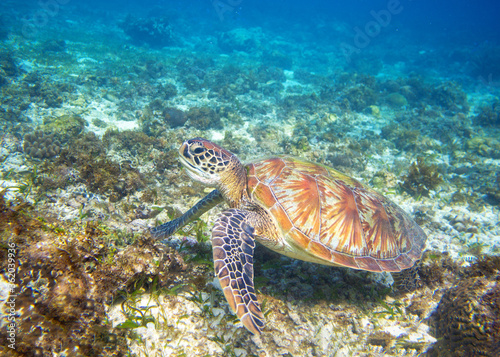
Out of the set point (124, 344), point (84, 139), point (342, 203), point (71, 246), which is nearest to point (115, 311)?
→ point (124, 344)

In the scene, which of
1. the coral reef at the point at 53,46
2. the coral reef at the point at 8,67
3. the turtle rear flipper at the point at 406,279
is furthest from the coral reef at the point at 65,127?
the coral reef at the point at 53,46

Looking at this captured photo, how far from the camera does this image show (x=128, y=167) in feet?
14.2

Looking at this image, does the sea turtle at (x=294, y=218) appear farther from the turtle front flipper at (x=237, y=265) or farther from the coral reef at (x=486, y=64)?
the coral reef at (x=486, y=64)

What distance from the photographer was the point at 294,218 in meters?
2.65

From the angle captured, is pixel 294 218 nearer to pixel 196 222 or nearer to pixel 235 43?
pixel 196 222

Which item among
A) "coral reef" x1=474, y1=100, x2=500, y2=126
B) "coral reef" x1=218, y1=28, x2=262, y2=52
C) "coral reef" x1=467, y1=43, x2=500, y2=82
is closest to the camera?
"coral reef" x1=474, y1=100, x2=500, y2=126

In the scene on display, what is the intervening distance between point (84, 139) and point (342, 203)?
246 inches

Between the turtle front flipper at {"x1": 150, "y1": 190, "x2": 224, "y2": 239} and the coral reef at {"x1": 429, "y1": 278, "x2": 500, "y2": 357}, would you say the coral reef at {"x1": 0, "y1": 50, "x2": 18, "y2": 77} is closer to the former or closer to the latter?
the turtle front flipper at {"x1": 150, "y1": 190, "x2": 224, "y2": 239}

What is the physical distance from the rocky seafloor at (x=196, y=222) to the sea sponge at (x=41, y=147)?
0.03m

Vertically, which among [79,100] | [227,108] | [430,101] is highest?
[430,101]

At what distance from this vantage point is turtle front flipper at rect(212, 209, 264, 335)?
1.88m

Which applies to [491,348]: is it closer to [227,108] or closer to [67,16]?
[227,108]

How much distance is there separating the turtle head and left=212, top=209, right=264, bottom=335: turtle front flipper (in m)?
0.66

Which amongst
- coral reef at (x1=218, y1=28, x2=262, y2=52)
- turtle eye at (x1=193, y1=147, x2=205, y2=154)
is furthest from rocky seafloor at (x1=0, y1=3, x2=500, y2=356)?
coral reef at (x1=218, y1=28, x2=262, y2=52)
